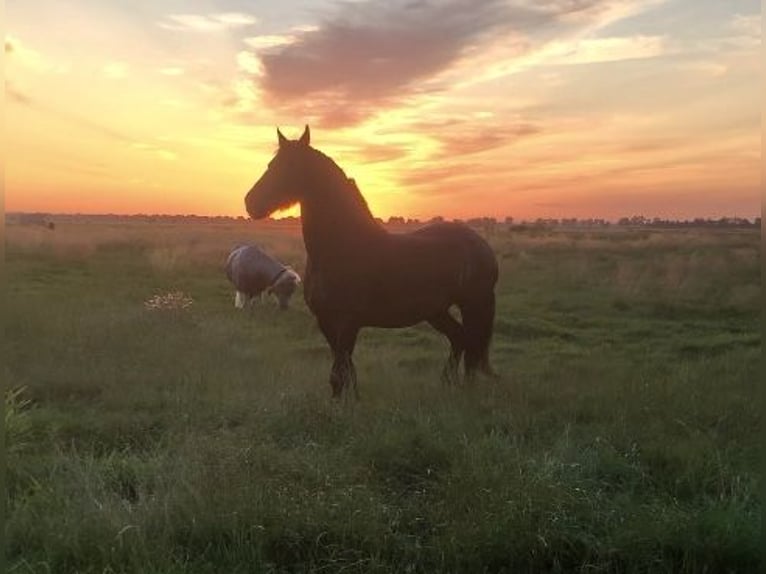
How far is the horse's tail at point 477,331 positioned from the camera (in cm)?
728

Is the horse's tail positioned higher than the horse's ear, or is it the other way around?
the horse's ear

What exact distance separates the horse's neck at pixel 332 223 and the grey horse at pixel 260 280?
333 inches

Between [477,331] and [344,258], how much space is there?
176 cm

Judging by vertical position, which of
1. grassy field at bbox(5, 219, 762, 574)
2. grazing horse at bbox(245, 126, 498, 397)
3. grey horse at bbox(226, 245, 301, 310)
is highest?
grazing horse at bbox(245, 126, 498, 397)

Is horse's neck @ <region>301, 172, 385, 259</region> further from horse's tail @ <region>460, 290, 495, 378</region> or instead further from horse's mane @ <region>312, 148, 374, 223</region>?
horse's tail @ <region>460, 290, 495, 378</region>

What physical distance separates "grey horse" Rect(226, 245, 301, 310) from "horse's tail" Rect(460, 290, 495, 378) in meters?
8.01

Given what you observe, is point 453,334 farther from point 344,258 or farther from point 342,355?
point 344,258

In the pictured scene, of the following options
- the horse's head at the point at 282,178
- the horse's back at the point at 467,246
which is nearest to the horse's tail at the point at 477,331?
the horse's back at the point at 467,246

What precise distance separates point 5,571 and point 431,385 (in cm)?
455

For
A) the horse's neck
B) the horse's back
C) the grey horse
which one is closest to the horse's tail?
the horse's back

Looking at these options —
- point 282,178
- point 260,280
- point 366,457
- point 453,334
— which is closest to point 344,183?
point 282,178

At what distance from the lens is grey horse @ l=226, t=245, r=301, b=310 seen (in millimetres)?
15109

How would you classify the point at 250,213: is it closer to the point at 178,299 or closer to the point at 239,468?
the point at 239,468

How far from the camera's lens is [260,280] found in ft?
50.9
